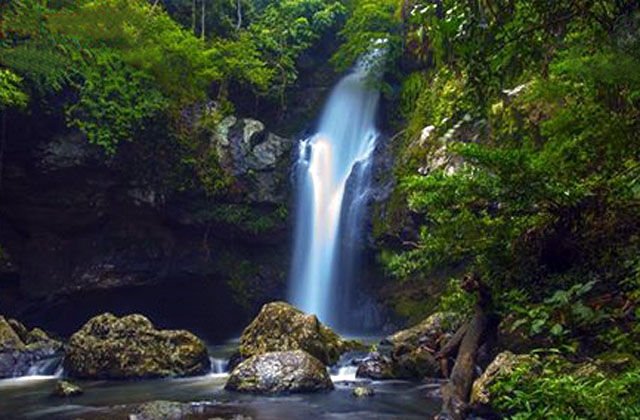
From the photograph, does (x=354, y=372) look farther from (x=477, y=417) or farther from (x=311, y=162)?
(x=311, y=162)

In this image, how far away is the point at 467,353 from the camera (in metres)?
6.32

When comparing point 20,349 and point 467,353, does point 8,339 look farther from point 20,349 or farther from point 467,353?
point 467,353

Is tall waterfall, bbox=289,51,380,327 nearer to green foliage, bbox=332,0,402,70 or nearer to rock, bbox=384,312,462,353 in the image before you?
green foliage, bbox=332,0,402,70

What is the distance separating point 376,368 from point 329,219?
836cm

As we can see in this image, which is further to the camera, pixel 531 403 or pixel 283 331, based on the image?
pixel 283 331

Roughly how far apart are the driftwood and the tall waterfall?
11.4 meters

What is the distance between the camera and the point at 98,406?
9031 millimetres

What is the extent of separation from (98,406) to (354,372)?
4.44 m

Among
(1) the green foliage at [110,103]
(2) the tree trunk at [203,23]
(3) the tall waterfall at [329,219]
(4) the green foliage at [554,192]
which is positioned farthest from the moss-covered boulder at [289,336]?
(2) the tree trunk at [203,23]

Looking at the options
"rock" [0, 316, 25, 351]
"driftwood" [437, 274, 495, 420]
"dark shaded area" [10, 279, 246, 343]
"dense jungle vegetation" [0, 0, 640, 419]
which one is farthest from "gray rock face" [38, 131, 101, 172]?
"driftwood" [437, 274, 495, 420]

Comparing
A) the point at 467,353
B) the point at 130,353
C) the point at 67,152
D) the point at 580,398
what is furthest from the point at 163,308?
the point at 580,398

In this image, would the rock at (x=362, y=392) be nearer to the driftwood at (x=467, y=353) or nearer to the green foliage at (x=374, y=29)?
the driftwood at (x=467, y=353)

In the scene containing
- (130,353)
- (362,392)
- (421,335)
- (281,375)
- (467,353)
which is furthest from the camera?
(130,353)

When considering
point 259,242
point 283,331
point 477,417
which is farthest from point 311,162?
point 477,417
